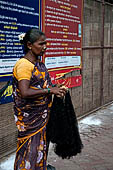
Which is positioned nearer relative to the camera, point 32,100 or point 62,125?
point 32,100

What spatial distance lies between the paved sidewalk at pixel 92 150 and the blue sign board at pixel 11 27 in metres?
1.43

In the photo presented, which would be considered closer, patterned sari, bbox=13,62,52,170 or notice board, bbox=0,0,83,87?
patterned sari, bbox=13,62,52,170

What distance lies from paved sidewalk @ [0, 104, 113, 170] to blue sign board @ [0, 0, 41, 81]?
1.43 meters

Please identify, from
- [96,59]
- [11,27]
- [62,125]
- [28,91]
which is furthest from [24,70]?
[96,59]

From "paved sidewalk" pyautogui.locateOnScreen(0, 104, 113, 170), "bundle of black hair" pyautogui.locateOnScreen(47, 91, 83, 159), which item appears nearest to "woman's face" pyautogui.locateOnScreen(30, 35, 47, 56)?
"bundle of black hair" pyautogui.locateOnScreen(47, 91, 83, 159)

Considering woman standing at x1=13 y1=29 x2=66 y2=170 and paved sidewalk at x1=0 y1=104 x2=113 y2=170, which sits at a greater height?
woman standing at x1=13 y1=29 x2=66 y2=170

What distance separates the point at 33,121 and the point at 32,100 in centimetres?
22

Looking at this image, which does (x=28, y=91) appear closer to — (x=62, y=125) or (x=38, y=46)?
(x=38, y=46)

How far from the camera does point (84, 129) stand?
514 cm

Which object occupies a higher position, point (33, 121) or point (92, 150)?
point (33, 121)

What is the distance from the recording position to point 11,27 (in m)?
3.62

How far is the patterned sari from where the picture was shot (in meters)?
2.39

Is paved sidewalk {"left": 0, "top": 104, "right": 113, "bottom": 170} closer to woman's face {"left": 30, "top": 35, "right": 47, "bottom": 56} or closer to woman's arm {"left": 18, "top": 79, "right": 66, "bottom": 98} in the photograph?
woman's arm {"left": 18, "top": 79, "right": 66, "bottom": 98}

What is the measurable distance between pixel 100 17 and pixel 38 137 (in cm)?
474
